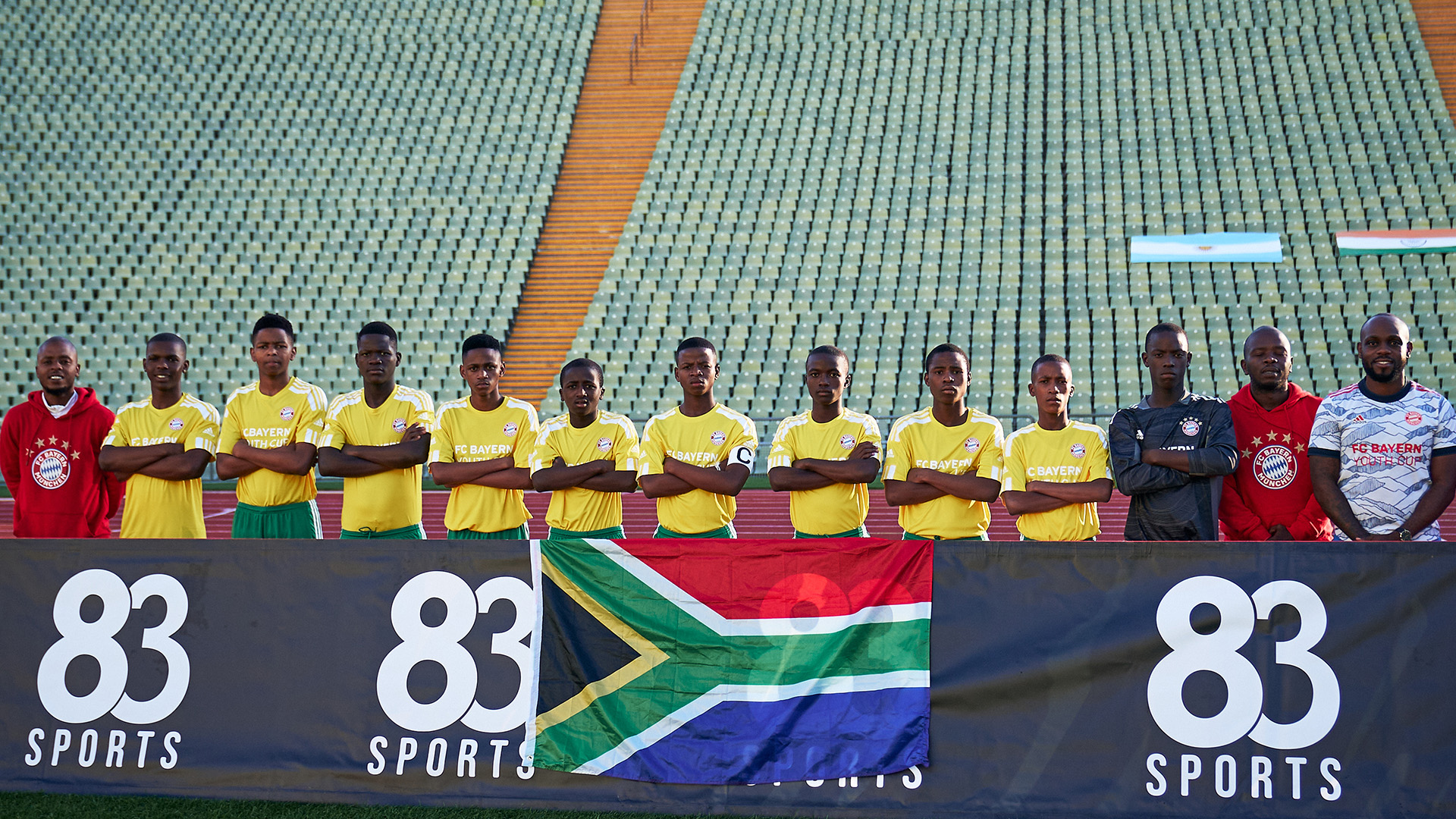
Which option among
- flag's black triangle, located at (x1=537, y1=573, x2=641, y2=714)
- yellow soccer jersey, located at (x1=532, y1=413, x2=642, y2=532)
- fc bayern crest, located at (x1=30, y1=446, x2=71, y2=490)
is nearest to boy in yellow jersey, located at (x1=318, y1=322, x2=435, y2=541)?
yellow soccer jersey, located at (x1=532, y1=413, x2=642, y2=532)

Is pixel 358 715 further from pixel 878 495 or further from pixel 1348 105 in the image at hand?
pixel 1348 105

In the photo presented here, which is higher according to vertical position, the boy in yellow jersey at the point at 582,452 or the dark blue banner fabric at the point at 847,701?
the boy in yellow jersey at the point at 582,452

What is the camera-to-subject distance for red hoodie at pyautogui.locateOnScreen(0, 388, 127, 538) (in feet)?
16.2

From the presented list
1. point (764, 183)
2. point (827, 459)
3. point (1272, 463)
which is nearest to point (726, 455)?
point (827, 459)

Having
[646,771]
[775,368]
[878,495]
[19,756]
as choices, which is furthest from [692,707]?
[775,368]

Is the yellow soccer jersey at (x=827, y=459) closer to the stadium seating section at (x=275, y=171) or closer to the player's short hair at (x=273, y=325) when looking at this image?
the player's short hair at (x=273, y=325)

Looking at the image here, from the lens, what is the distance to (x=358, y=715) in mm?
3486

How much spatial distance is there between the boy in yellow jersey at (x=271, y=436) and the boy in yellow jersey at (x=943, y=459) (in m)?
2.64

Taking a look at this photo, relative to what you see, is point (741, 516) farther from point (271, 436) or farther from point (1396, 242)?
point (1396, 242)

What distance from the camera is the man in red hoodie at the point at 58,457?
4.93m

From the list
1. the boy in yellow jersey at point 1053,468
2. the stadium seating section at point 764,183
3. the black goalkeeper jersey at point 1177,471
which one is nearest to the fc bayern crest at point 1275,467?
the black goalkeeper jersey at point 1177,471

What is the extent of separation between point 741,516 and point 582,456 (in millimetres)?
6587

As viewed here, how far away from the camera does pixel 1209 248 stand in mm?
16484

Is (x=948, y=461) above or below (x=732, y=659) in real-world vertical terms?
above
